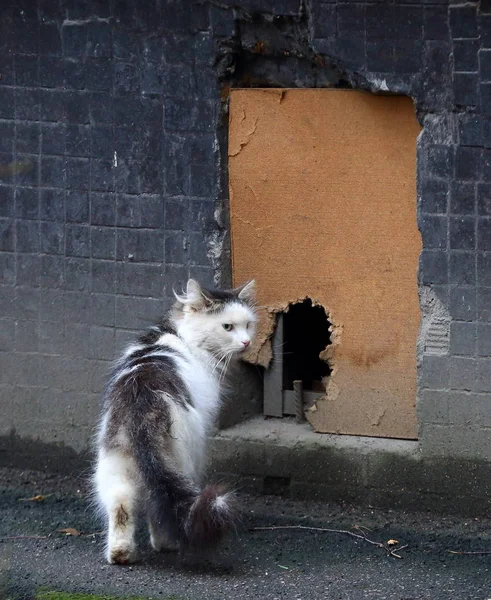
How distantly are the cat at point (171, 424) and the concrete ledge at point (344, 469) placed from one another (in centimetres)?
66

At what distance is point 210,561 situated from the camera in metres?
6.54

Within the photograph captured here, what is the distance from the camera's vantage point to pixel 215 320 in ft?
22.6

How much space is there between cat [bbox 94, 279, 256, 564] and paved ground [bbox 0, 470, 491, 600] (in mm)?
270

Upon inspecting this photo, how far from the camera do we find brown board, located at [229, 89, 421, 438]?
7137 millimetres

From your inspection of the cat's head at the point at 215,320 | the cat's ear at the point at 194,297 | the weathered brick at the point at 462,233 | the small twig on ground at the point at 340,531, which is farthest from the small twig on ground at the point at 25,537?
the weathered brick at the point at 462,233

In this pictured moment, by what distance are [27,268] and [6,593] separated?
2.43 metres

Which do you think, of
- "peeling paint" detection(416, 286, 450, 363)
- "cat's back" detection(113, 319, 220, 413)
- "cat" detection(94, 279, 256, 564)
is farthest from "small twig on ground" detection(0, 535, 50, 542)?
"peeling paint" detection(416, 286, 450, 363)

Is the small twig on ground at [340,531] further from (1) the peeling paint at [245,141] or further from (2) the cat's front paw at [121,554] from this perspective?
(1) the peeling paint at [245,141]

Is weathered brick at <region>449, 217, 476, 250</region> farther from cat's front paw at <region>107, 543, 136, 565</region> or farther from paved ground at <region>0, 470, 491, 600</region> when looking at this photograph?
cat's front paw at <region>107, 543, 136, 565</region>

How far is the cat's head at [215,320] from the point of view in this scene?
6895 millimetres

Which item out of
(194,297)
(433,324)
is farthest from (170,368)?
(433,324)

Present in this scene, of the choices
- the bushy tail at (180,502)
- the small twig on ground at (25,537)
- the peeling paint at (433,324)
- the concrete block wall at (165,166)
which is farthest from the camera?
the small twig on ground at (25,537)

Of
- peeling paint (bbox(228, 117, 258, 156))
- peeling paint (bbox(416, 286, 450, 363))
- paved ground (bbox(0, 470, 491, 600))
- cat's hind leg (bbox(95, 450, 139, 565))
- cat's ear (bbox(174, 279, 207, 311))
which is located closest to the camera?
paved ground (bbox(0, 470, 491, 600))

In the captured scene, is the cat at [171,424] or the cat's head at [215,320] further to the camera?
the cat's head at [215,320]
